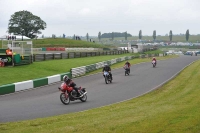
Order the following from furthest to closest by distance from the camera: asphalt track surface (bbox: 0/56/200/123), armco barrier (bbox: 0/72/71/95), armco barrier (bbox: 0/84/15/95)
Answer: armco barrier (bbox: 0/72/71/95) → armco barrier (bbox: 0/84/15/95) → asphalt track surface (bbox: 0/56/200/123)

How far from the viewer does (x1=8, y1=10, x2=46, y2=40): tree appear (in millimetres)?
111250

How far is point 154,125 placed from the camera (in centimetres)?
987

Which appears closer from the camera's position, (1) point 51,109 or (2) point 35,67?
(1) point 51,109

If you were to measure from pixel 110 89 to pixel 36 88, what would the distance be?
17.2ft

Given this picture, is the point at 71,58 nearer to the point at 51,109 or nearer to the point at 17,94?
the point at 17,94

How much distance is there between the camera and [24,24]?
112m

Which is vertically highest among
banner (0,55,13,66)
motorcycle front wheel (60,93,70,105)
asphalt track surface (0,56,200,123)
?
banner (0,55,13,66)

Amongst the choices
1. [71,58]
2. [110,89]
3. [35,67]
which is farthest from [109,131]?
[71,58]

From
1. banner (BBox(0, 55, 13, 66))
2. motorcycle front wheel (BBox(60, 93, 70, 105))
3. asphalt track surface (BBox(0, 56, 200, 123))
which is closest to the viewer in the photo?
asphalt track surface (BBox(0, 56, 200, 123))

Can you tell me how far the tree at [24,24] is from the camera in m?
111

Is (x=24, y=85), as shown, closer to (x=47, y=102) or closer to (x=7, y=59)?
(x=47, y=102)

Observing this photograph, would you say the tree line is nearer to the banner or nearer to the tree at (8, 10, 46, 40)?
the tree at (8, 10, 46, 40)

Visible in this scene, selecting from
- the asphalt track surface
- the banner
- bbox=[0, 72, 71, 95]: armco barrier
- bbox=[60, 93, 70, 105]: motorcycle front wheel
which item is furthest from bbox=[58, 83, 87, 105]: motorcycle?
the banner

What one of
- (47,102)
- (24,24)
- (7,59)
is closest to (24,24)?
(24,24)
